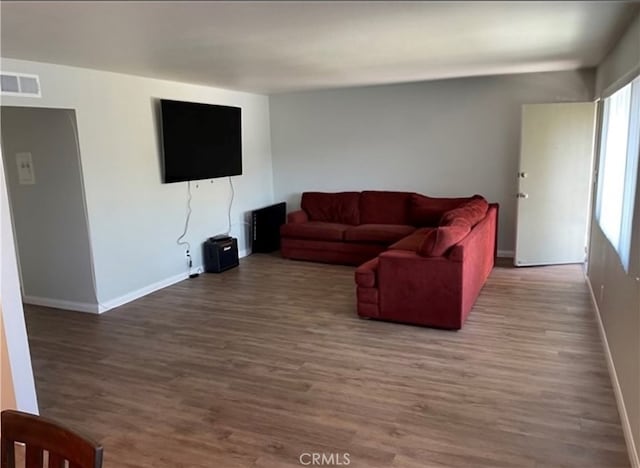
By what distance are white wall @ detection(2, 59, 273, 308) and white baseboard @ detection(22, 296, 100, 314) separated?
0.46 ft

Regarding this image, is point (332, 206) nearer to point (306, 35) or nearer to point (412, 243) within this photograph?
point (412, 243)

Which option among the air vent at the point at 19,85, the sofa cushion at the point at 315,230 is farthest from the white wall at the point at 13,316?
the sofa cushion at the point at 315,230

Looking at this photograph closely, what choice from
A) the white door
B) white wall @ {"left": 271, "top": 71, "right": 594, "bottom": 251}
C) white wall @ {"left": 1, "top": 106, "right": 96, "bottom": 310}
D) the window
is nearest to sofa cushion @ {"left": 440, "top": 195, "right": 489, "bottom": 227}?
the white door

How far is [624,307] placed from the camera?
293cm

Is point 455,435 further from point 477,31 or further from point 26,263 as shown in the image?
point 26,263

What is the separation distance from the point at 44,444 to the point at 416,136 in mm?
6199

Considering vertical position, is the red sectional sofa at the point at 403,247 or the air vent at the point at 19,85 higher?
the air vent at the point at 19,85

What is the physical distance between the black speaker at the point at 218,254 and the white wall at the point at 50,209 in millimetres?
1653

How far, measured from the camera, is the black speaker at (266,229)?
23.5ft

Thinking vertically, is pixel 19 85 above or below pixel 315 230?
above

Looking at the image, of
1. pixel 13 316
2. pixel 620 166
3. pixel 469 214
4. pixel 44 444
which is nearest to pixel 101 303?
pixel 13 316

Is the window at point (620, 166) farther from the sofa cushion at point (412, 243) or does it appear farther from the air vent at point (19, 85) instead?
the air vent at point (19, 85)

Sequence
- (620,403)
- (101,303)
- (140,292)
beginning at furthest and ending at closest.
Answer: (140,292)
(101,303)
(620,403)

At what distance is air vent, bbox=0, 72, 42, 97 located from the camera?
379 cm
